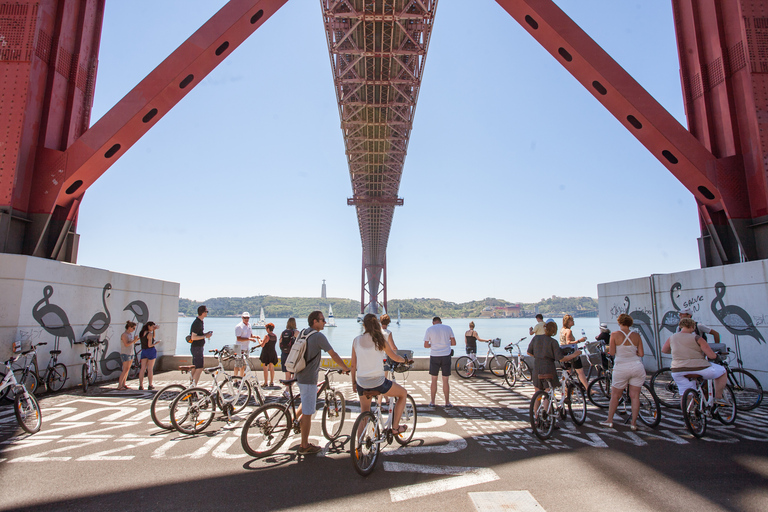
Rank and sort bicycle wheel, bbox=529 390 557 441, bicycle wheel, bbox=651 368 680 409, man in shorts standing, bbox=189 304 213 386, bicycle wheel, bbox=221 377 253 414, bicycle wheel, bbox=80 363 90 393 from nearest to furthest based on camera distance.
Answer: bicycle wheel, bbox=529 390 557 441
bicycle wheel, bbox=221 377 253 414
bicycle wheel, bbox=651 368 680 409
man in shorts standing, bbox=189 304 213 386
bicycle wheel, bbox=80 363 90 393

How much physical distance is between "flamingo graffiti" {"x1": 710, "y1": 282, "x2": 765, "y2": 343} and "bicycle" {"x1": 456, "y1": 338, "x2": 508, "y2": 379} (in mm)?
4823

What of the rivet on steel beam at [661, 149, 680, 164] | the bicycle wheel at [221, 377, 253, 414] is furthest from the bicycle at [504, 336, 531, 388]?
the bicycle wheel at [221, 377, 253, 414]

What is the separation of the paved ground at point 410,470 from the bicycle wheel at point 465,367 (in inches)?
191

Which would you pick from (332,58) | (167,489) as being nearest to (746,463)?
(167,489)

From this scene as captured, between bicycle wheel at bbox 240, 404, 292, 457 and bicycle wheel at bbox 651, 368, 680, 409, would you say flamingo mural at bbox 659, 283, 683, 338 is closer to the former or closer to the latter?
bicycle wheel at bbox 651, 368, 680, 409

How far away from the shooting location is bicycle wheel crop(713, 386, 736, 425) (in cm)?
568

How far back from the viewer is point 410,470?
13.2 ft

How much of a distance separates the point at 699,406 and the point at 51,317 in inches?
458

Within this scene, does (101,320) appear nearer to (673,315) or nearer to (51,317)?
(51,317)

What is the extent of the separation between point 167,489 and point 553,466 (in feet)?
12.3

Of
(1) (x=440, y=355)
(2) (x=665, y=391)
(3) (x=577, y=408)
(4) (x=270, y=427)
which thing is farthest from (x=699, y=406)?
(4) (x=270, y=427)

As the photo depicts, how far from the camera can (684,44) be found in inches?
435

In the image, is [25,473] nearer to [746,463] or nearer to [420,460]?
[420,460]

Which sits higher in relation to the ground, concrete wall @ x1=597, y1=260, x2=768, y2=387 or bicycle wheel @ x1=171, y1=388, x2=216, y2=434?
concrete wall @ x1=597, y1=260, x2=768, y2=387
